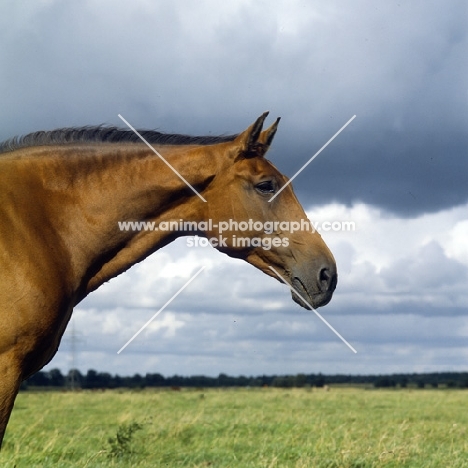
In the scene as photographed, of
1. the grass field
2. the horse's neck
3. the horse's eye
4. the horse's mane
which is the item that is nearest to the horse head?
the horse's eye

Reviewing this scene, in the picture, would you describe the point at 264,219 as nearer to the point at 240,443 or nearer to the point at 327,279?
the point at 327,279

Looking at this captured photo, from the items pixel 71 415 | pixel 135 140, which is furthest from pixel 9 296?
pixel 71 415

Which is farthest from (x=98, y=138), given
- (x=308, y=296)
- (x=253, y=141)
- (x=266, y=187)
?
(x=308, y=296)

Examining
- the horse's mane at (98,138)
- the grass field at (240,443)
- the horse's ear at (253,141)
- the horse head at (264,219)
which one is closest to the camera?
the horse head at (264,219)

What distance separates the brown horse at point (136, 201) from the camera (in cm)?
586

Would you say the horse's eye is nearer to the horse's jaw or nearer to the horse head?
the horse head

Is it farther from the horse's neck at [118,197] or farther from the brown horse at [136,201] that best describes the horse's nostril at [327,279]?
the horse's neck at [118,197]

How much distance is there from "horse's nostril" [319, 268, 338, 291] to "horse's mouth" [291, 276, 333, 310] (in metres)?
0.05

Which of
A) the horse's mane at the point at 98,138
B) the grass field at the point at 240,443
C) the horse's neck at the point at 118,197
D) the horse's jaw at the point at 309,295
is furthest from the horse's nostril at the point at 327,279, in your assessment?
the grass field at the point at 240,443

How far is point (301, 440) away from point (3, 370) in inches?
366

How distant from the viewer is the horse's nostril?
5.91 metres

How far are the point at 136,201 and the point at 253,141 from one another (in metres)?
1.27

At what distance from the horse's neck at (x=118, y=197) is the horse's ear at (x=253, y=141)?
12.7 inches

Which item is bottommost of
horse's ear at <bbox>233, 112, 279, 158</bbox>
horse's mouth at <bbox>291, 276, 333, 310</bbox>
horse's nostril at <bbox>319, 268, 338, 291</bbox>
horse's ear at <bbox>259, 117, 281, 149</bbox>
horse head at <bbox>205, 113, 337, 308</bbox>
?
horse's mouth at <bbox>291, 276, 333, 310</bbox>
